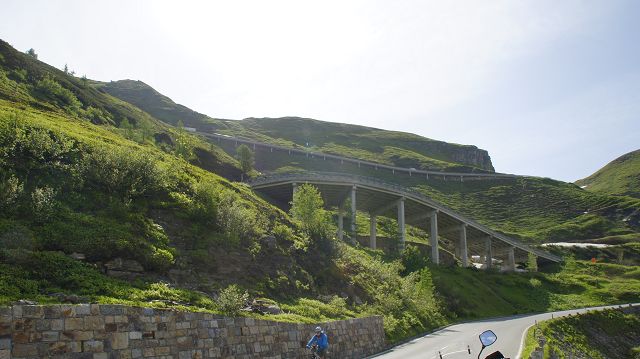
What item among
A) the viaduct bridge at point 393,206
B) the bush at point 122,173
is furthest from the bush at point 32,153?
the viaduct bridge at point 393,206

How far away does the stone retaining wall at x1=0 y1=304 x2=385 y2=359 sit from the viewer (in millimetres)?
13109

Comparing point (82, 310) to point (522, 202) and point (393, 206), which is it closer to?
point (393, 206)

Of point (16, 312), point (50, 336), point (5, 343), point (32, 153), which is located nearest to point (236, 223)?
point (32, 153)

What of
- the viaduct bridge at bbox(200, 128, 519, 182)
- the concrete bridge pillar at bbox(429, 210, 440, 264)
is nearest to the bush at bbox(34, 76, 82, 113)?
the concrete bridge pillar at bbox(429, 210, 440, 264)

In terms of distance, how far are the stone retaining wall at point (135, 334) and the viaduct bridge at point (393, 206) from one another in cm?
5438

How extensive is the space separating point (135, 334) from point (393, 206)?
75537 mm

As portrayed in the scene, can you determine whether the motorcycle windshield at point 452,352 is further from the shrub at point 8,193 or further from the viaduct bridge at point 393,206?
the viaduct bridge at point 393,206

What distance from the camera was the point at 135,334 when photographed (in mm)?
15477

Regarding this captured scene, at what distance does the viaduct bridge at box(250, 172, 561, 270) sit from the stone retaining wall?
54384mm

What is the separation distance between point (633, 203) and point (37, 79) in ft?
535

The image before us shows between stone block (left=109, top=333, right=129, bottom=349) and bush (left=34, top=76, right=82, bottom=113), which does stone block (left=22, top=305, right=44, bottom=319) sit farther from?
bush (left=34, top=76, right=82, bottom=113)

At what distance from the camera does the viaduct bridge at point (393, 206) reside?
78.2 meters

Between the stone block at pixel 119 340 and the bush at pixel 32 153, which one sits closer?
the stone block at pixel 119 340

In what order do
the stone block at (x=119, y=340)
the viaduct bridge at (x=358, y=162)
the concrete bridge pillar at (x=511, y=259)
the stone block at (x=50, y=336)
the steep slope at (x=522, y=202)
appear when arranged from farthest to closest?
the viaduct bridge at (x=358, y=162) < the steep slope at (x=522, y=202) < the concrete bridge pillar at (x=511, y=259) < the stone block at (x=119, y=340) < the stone block at (x=50, y=336)
